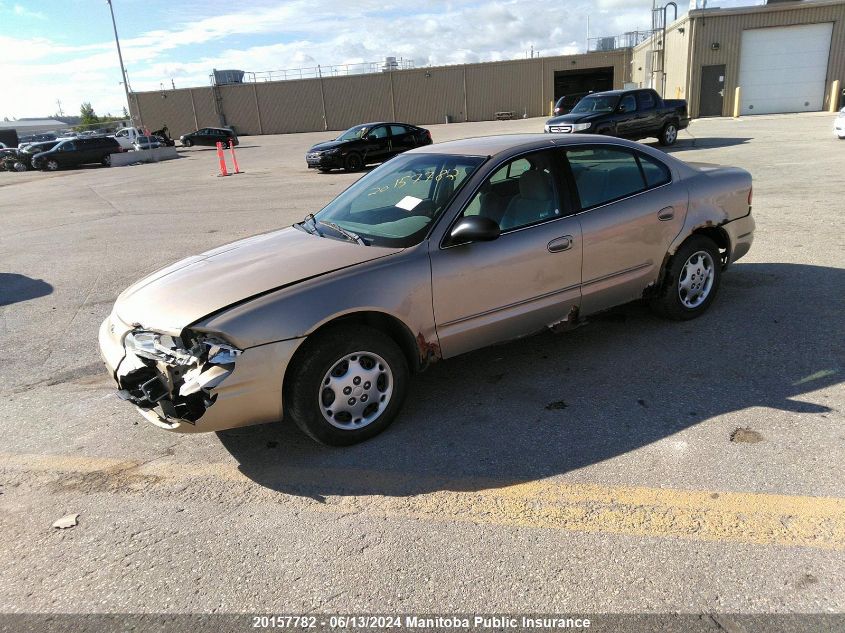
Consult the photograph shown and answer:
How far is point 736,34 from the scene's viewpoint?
3064 centimetres

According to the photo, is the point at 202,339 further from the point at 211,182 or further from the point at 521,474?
the point at 211,182

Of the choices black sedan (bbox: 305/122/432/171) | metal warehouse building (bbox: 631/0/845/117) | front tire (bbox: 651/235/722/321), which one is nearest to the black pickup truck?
black sedan (bbox: 305/122/432/171)

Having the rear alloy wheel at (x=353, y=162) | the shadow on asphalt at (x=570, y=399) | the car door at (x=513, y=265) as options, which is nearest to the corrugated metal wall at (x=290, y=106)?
the rear alloy wheel at (x=353, y=162)

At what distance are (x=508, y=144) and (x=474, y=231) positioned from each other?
1.05 metres

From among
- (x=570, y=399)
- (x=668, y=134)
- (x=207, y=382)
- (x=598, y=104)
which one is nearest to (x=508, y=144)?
(x=570, y=399)

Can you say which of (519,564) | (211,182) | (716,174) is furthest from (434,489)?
(211,182)

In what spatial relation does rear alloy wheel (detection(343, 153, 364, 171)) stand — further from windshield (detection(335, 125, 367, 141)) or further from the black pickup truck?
the black pickup truck

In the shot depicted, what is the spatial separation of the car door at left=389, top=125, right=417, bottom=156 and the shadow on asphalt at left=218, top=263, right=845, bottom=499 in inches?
670

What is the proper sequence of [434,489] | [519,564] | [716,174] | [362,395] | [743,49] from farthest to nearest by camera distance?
[743,49], [716,174], [362,395], [434,489], [519,564]

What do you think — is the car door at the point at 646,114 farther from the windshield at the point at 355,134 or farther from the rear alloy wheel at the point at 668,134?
the windshield at the point at 355,134

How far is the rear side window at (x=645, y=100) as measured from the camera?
59.3 feet

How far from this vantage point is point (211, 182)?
67.2 ft

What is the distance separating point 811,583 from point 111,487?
132 inches

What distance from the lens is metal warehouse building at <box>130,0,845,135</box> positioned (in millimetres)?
30375
